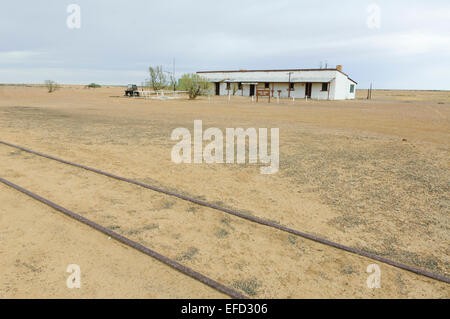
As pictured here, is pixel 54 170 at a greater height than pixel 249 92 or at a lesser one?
lesser

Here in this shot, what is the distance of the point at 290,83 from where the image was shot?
4956 centimetres

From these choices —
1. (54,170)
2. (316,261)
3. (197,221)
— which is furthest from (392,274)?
(54,170)

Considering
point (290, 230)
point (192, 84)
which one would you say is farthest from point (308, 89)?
point (290, 230)

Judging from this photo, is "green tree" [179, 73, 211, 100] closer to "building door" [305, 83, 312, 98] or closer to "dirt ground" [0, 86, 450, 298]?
"building door" [305, 83, 312, 98]

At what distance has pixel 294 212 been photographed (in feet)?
16.3

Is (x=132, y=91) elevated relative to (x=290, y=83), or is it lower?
lower

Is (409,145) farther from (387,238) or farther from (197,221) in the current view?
(197,221)

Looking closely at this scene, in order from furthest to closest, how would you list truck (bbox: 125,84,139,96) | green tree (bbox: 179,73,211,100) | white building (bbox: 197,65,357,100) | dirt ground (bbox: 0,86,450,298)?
1. white building (bbox: 197,65,357,100)
2. truck (bbox: 125,84,139,96)
3. green tree (bbox: 179,73,211,100)
4. dirt ground (bbox: 0,86,450,298)

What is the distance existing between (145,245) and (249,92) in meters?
51.6

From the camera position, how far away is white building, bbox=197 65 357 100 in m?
46.4

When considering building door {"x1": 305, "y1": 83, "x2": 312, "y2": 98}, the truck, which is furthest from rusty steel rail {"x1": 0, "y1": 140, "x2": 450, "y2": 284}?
building door {"x1": 305, "y1": 83, "x2": 312, "y2": 98}

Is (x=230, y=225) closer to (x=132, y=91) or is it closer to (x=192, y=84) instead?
(x=192, y=84)
